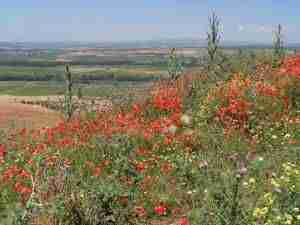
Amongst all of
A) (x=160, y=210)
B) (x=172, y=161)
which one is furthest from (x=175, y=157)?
(x=160, y=210)

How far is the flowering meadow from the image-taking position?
771 cm

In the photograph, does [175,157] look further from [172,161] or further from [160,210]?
[160,210]

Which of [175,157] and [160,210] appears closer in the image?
[160,210]

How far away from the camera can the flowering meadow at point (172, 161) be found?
7707 mm

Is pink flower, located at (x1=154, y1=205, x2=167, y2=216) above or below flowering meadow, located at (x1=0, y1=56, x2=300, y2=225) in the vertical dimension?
below

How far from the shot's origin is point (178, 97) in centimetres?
1522

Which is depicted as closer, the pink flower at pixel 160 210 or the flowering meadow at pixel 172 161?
the flowering meadow at pixel 172 161

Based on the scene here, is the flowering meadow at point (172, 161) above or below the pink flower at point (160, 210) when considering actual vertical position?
above

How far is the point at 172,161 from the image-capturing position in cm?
1156

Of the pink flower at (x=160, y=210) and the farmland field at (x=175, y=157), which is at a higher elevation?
the farmland field at (x=175, y=157)

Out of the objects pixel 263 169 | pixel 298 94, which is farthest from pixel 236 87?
pixel 263 169

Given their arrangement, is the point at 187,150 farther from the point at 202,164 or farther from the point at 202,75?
the point at 202,75

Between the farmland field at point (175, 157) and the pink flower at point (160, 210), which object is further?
the pink flower at point (160, 210)

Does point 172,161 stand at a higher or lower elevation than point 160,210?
higher
